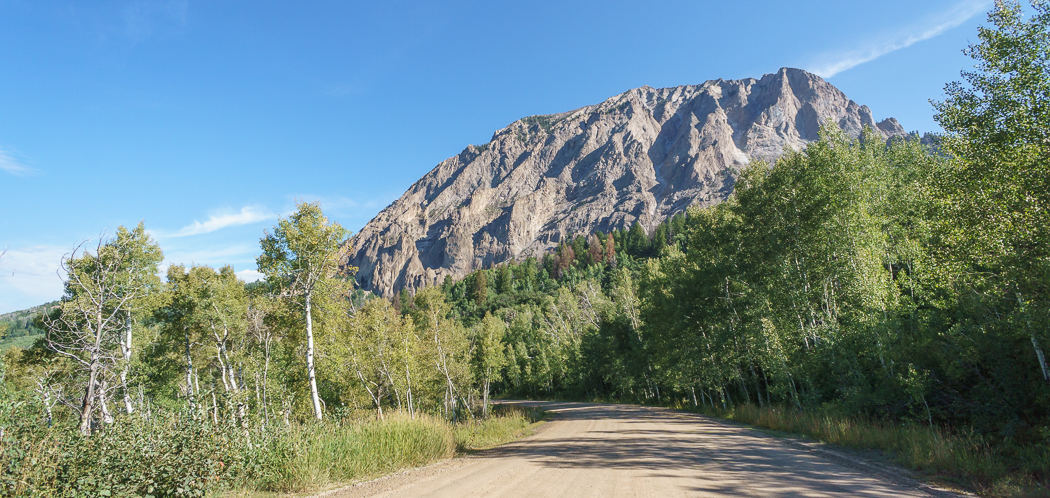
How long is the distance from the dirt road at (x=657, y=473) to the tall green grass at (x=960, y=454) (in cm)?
96

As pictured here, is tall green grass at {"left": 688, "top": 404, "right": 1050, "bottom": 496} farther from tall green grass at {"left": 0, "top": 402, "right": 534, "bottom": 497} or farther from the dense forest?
tall green grass at {"left": 0, "top": 402, "right": 534, "bottom": 497}

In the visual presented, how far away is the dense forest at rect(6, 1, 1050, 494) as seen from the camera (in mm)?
10586

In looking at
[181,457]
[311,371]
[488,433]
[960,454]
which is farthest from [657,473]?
[311,371]

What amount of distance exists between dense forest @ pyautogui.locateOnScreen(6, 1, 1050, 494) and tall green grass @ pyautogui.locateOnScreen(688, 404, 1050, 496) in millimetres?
316

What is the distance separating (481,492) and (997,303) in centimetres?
1385

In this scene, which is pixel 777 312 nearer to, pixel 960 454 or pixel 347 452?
pixel 960 454

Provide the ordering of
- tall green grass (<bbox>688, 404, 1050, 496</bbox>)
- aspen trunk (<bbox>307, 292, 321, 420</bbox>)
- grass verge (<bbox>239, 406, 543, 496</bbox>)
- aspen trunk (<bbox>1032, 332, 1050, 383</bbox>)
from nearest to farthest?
tall green grass (<bbox>688, 404, 1050, 496</bbox>), grass verge (<bbox>239, 406, 543, 496</bbox>), aspen trunk (<bbox>1032, 332, 1050, 383</bbox>), aspen trunk (<bbox>307, 292, 321, 420</bbox>)

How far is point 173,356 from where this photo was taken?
2786 centimetres

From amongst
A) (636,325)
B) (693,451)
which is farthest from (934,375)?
(636,325)

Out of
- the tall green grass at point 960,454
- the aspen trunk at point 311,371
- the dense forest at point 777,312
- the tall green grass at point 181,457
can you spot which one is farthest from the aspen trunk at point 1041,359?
the aspen trunk at point 311,371

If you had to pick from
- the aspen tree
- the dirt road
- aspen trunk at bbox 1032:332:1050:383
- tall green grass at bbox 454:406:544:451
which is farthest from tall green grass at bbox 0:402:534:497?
aspen trunk at bbox 1032:332:1050:383

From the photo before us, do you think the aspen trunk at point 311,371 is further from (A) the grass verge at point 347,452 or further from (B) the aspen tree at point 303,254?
(A) the grass verge at point 347,452

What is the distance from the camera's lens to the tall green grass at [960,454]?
735 centimetres

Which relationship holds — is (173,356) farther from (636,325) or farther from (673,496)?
(636,325)
